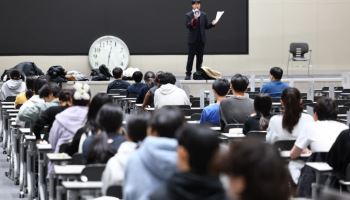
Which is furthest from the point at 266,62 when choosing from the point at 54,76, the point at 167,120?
the point at 167,120

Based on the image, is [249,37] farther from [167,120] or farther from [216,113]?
[167,120]

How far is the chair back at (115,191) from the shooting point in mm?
5324

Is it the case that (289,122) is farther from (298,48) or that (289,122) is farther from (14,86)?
(298,48)

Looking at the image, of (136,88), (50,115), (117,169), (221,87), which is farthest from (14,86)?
(117,169)

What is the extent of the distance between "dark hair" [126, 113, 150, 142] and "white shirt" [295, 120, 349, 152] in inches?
77.2

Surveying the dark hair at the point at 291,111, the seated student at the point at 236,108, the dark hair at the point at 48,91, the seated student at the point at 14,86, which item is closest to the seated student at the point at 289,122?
the dark hair at the point at 291,111

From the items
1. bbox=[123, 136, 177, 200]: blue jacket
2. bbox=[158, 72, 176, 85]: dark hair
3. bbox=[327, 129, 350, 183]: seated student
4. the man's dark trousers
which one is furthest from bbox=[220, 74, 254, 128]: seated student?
the man's dark trousers

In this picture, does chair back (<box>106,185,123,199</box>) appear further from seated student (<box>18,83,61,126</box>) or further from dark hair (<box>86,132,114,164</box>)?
seated student (<box>18,83,61,126</box>)

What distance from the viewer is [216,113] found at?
9.75 m

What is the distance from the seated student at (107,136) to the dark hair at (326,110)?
169cm

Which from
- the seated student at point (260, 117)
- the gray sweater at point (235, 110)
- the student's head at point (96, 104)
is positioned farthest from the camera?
the gray sweater at point (235, 110)

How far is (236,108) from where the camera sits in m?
9.46

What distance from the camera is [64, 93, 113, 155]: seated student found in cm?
698

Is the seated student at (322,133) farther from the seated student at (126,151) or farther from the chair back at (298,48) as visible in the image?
the chair back at (298,48)
